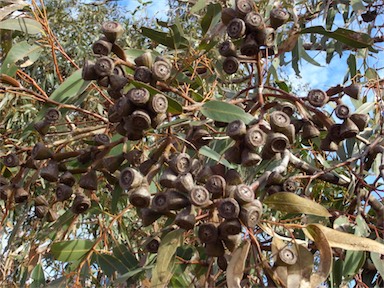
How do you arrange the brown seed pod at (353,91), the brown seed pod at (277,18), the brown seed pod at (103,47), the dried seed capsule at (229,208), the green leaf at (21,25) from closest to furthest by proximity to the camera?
the dried seed capsule at (229,208)
the brown seed pod at (103,47)
the brown seed pod at (277,18)
the brown seed pod at (353,91)
the green leaf at (21,25)

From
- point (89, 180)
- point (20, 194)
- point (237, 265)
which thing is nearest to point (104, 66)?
point (89, 180)

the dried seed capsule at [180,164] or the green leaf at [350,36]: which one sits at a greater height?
the green leaf at [350,36]

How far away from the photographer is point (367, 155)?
143 cm

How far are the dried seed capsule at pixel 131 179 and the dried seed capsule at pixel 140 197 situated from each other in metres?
0.01

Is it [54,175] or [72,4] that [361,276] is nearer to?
[54,175]

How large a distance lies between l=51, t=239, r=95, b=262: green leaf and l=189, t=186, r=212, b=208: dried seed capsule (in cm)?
57

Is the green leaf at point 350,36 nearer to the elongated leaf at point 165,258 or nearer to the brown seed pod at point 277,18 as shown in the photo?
the brown seed pod at point 277,18

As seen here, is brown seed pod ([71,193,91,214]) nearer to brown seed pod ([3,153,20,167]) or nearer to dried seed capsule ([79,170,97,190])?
dried seed capsule ([79,170,97,190])

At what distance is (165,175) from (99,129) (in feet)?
2.06

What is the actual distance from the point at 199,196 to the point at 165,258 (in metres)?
0.19

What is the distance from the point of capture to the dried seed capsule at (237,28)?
4.00ft

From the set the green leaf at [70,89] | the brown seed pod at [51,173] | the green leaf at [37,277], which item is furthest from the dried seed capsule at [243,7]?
the green leaf at [37,277]

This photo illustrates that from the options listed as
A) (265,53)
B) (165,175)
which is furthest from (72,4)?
(165,175)

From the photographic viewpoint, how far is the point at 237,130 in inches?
42.4
